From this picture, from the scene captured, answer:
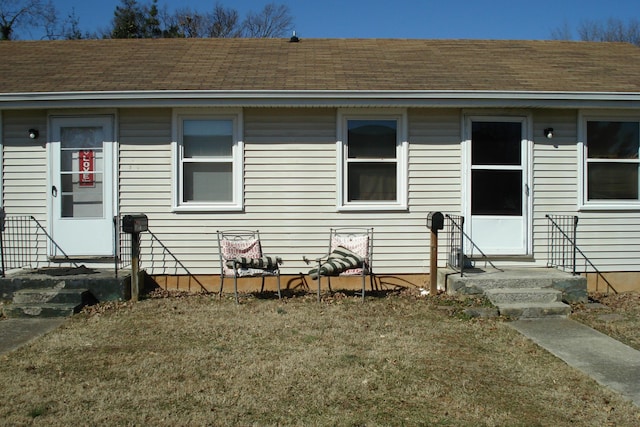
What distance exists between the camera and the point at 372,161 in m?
8.27

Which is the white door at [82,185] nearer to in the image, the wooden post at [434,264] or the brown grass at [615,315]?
the wooden post at [434,264]

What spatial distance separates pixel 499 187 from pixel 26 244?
22.6ft

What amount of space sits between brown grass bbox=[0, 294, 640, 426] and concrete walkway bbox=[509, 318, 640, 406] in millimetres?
146

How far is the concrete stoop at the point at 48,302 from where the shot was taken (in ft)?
22.1

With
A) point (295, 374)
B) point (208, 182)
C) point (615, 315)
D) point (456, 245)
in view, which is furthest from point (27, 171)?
point (615, 315)

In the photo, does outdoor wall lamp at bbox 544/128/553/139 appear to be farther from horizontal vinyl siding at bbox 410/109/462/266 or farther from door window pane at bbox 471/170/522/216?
horizontal vinyl siding at bbox 410/109/462/266

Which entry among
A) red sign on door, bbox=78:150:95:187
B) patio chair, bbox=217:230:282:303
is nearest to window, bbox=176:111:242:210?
patio chair, bbox=217:230:282:303

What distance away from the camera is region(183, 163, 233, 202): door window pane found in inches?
325

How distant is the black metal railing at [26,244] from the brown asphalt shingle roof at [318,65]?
6.14ft

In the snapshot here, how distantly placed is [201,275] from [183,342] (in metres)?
2.66

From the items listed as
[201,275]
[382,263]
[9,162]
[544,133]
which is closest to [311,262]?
[382,263]

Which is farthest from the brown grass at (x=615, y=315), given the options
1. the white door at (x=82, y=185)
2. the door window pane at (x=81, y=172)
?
the door window pane at (x=81, y=172)

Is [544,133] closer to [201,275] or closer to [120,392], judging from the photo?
[201,275]

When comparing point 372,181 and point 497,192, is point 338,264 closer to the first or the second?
point 372,181
